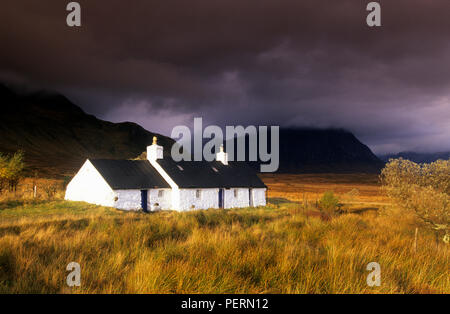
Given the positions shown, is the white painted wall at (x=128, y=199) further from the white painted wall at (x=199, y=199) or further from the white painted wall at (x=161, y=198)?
the white painted wall at (x=199, y=199)

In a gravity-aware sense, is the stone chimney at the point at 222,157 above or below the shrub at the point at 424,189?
above

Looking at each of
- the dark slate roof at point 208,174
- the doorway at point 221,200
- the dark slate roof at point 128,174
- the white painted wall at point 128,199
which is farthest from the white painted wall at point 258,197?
the white painted wall at point 128,199

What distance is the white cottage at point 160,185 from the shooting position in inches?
1129

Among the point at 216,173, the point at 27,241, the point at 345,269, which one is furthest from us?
the point at 216,173

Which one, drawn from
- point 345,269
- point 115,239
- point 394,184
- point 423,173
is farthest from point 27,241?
point 423,173

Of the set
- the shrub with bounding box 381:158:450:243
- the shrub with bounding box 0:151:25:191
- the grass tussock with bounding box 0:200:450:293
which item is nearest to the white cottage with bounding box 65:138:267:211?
the shrub with bounding box 0:151:25:191

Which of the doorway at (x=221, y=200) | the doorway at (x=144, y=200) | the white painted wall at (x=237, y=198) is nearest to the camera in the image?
the doorway at (x=144, y=200)

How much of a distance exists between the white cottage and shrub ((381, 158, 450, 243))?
19.3 m

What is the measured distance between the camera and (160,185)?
1216 inches

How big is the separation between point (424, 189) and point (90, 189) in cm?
2648

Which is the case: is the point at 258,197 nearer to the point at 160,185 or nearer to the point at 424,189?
the point at 160,185
